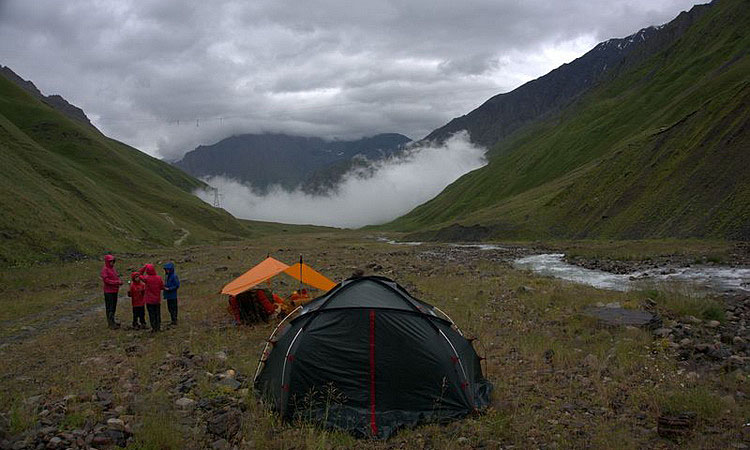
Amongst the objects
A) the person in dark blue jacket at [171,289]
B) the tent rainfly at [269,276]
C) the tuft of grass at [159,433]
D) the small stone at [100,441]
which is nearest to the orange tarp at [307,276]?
the tent rainfly at [269,276]

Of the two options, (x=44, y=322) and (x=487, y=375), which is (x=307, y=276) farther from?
(x=44, y=322)

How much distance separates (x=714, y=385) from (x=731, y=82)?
3460 inches

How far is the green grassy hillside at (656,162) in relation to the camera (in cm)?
4450

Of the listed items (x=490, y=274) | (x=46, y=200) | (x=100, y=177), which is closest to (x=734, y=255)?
(x=490, y=274)

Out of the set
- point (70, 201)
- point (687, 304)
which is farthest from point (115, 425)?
point (70, 201)

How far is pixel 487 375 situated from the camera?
11.1 meters

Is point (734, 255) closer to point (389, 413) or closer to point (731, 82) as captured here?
point (389, 413)

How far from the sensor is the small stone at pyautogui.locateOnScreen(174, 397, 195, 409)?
9.18 meters

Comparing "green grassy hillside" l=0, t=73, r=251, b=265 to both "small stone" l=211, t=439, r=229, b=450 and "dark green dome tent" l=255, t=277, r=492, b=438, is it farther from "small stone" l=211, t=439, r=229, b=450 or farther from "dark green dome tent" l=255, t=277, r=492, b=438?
"small stone" l=211, t=439, r=229, b=450

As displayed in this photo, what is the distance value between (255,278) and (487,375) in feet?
30.5

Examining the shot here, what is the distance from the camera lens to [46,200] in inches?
1921

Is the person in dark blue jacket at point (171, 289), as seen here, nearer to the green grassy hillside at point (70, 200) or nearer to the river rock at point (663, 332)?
the river rock at point (663, 332)

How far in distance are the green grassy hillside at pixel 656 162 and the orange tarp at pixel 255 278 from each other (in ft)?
115

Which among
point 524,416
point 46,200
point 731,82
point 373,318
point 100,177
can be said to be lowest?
point 524,416
